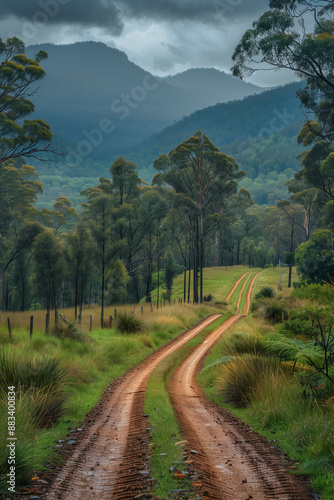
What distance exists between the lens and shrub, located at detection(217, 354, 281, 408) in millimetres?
8094

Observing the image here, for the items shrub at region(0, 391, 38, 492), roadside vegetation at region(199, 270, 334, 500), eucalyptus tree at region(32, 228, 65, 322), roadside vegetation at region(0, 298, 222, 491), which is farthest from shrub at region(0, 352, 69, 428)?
eucalyptus tree at region(32, 228, 65, 322)

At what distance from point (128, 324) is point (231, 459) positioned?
42.3ft

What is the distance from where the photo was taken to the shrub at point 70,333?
12.9 m

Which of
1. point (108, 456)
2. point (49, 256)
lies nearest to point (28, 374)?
point (108, 456)

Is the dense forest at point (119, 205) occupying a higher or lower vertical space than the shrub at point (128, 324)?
higher

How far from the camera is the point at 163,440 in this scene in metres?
5.64

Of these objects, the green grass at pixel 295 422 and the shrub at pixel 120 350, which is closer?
the green grass at pixel 295 422

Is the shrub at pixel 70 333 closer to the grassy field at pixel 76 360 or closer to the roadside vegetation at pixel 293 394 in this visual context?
the grassy field at pixel 76 360

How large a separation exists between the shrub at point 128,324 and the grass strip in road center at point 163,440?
638cm

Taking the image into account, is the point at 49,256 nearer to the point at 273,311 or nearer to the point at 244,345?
the point at 273,311

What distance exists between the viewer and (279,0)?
628 inches

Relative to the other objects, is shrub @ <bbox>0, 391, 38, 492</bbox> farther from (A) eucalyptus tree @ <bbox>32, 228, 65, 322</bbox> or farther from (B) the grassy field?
(A) eucalyptus tree @ <bbox>32, 228, 65, 322</bbox>

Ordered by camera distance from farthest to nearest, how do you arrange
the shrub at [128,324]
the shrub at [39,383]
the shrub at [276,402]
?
the shrub at [128,324], the shrub at [276,402], the shrub at [39,383]

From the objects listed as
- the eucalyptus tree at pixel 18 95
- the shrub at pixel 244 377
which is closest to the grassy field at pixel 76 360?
the shrub at pixel 244 377
